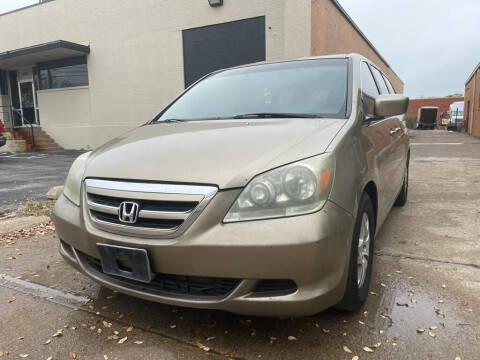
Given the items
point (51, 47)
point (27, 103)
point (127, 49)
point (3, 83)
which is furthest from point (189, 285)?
point (3, 83)

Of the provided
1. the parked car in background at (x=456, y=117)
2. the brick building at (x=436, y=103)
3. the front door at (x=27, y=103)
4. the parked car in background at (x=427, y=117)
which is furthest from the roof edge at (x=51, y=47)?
the brick building at (x=436, y=103)

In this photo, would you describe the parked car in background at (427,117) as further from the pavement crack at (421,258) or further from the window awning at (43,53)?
the pavement crack at (421,258)

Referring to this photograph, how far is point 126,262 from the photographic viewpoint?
2037 millimetres

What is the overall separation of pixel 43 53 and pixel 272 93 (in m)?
14.0

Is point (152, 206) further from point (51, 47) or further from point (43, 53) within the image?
point (43, 53)

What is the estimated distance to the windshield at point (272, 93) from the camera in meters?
2.78

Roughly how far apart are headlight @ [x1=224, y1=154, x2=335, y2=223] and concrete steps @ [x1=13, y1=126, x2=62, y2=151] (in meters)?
16.0

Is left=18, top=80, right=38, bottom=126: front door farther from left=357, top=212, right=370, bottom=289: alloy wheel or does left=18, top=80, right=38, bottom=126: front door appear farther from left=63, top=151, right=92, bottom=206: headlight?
left=357, top=212, right=370, bottom=289: alloy wheel

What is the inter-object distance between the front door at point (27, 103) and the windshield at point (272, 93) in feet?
52.9

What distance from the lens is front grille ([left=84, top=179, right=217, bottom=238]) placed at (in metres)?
1.89

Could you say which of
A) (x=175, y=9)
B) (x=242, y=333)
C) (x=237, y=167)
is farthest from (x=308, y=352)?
(x=175, y=9)

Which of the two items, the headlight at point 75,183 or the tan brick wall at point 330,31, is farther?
the tan brick wall at point 330,31

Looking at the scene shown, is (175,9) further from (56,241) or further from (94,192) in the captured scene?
(94,192)

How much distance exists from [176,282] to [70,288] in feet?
4.31
